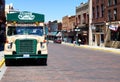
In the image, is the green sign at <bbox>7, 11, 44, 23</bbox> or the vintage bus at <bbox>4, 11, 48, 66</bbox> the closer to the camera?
the vintage bus at <bbox>4, 11, 48, 66</bbox>

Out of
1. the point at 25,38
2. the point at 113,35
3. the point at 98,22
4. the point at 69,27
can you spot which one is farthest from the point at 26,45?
the point at 69,27

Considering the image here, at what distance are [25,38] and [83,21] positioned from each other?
7025 centimetres

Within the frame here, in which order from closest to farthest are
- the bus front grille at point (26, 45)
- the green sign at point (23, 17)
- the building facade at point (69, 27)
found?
the bus front grille at point (26, 45) < the green sign at point (23, 17) < the building facade at point (69, 27)

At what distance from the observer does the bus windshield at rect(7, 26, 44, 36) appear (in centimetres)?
2366

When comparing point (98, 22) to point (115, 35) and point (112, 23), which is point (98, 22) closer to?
point (112, 23)

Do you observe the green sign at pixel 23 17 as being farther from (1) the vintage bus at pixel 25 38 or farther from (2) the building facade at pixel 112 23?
(2) the building facade at pixel 112 23

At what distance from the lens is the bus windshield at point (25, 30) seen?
77.6 ft

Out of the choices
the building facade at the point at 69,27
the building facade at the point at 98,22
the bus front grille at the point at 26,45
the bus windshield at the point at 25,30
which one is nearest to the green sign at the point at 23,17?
the bus windshield at the point at 25,30

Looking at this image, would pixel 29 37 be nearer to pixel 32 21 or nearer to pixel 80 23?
pixel 32 21

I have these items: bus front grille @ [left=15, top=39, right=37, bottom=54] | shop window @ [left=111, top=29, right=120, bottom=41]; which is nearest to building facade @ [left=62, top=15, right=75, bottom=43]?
shop window @ [left=111, top=29, right=120, bottom=41]

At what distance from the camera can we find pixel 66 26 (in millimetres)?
129250

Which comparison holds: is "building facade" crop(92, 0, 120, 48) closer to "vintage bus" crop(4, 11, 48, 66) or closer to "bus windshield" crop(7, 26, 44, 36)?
"vintage bus" crop(4, 11, 48, 66)

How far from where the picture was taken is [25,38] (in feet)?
74.5

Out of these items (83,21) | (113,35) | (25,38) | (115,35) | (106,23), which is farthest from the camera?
(83,21)
